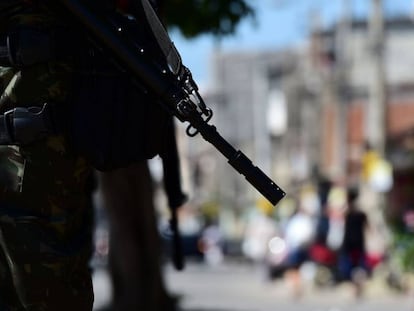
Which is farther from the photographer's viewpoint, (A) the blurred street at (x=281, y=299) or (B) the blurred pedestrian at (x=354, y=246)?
(B) the blurred pedestrian at (x=354, y=246)

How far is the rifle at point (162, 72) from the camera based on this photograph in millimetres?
2699

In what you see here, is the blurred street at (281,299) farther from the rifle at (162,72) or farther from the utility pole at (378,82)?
the rifle at (162,72)

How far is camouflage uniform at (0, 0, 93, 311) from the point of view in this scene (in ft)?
8.81

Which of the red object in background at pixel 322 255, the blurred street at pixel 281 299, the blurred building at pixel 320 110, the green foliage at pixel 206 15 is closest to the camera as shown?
the green foliage at pixel 206 15

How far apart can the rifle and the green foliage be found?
611cm

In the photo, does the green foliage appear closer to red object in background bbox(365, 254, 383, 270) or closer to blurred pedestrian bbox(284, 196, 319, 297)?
blurred pedestrian bbox(284, 196, 319, 297)

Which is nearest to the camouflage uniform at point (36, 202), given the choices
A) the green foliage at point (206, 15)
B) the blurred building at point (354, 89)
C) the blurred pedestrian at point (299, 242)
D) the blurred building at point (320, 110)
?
the green foliage at point (206, 15)

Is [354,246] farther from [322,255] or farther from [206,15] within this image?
[206,15]

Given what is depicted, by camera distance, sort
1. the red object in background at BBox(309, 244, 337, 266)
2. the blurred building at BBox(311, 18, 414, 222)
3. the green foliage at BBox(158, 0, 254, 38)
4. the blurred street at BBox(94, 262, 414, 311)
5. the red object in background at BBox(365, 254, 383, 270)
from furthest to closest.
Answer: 1. the blurred building at BBox(311, 18, 414, 222)
2. the red object in background at BBox(309, 244, 337, 266)
3. the red object in background at BBox(365, 254, 383, 270)
4. the blurred street at BBox(94, 262, 414, 311)
5. the green foliage at BBox(158, 0, 254, 38)

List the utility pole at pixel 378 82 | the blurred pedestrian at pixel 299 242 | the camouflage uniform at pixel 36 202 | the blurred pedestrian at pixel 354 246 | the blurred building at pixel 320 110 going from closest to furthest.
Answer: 1. the camouflage uniform at pixel 36 202
2. the blurred pedestrian at pixel 354 246
3. the blurred pedestrian at pixel 299 242
4. the utility pole at pixel 378 82
5. the blurred building at pixel 320 110

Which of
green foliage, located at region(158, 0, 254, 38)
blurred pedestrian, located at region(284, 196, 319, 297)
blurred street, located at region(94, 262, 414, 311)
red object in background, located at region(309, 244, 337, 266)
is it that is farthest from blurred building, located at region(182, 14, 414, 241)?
green foliage, located at region(158, 0, 254, 38)

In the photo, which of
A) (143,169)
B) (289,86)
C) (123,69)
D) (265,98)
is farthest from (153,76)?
(265,98)

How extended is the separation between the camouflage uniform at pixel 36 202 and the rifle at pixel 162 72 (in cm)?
11

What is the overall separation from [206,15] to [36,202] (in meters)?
6.63
